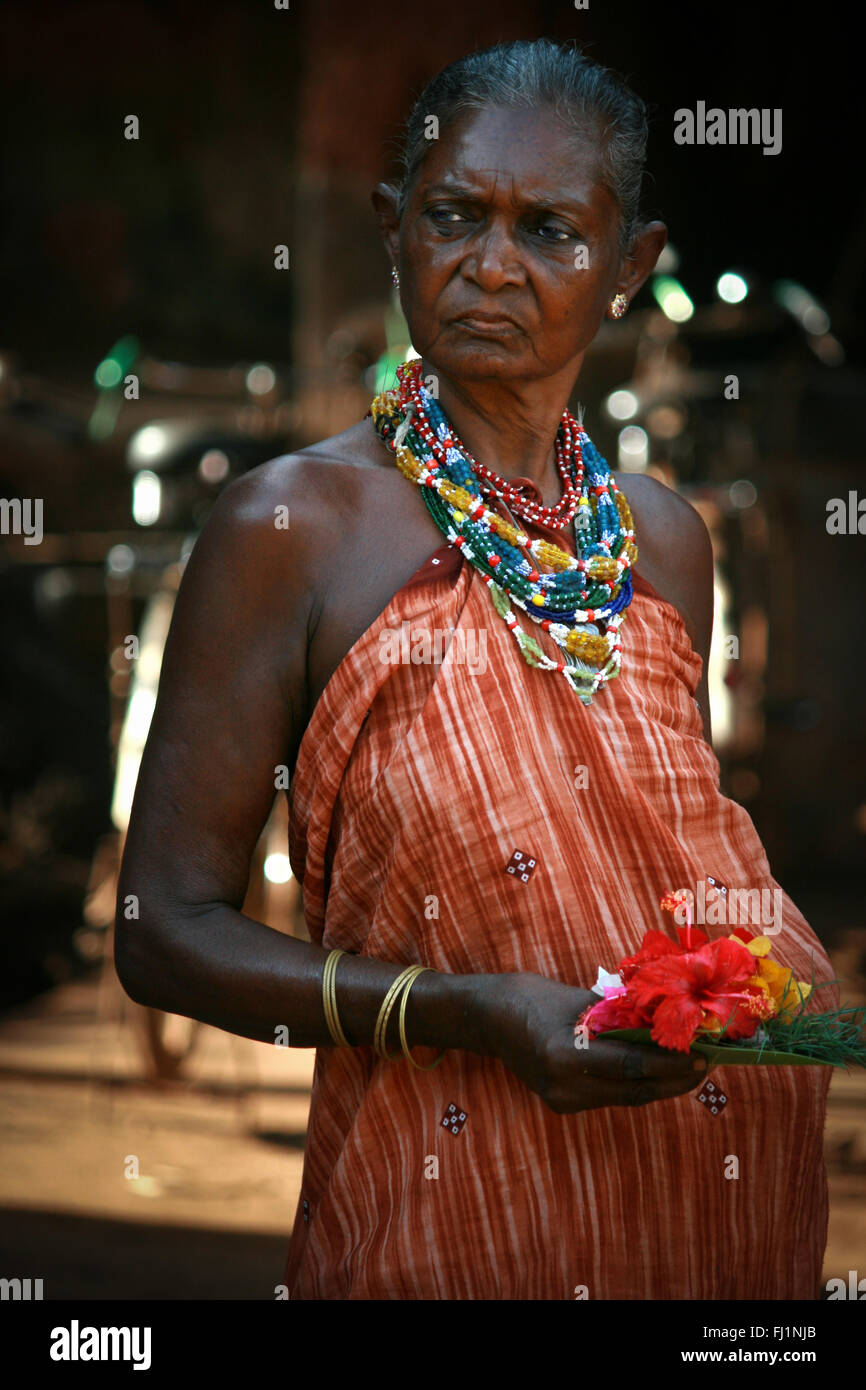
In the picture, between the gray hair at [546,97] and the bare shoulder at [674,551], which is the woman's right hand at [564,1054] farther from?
the gray hair at [546,97]

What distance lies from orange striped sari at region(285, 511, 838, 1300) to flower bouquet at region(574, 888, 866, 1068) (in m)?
0.18

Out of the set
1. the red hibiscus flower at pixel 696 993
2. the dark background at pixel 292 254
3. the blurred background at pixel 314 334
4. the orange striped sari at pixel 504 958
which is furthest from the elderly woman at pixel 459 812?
the dark background at pixel 292 254

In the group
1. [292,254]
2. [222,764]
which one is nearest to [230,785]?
[222,764]

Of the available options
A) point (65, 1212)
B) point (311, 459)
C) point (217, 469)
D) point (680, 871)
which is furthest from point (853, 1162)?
point (311, 459)

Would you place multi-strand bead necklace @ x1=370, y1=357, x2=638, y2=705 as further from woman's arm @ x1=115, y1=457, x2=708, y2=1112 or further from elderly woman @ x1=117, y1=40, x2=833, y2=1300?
woman's arm @ x1=115, y1=457, x2=708, y2=1112

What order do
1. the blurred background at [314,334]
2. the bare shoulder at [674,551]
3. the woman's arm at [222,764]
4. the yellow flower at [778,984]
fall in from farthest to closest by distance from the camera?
the blurred background at [314,334]
the bare shoulder at [674,551]
the woman's arm at [222,764]
the yellow flower at [778,984]

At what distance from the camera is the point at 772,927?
Answer: 5.89ft

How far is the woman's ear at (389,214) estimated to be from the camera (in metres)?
1.85

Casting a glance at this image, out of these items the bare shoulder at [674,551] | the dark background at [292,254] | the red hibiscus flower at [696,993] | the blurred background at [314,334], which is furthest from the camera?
the dark background at [292,254]

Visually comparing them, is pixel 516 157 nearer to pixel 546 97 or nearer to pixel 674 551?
pixel 546 97

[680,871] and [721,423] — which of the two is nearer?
[680,871]

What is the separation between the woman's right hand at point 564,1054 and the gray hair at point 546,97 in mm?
927

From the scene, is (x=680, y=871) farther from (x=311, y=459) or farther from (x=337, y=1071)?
(x=311, y=459)

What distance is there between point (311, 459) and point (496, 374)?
237 mm
